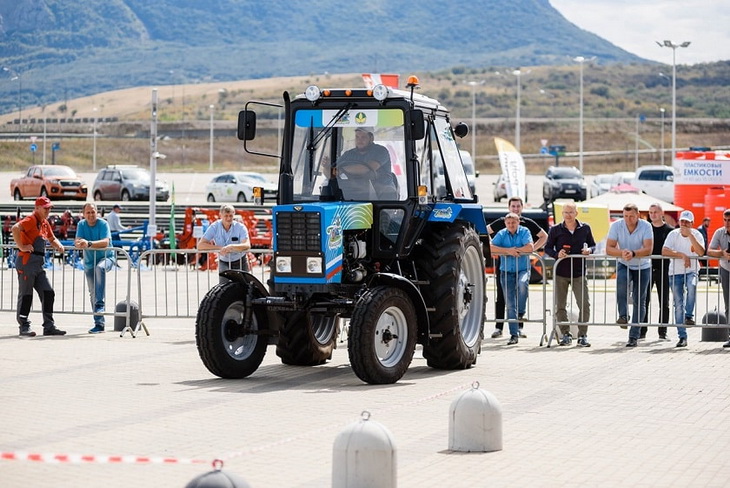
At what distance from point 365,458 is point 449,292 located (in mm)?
6189

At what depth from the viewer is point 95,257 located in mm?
18297

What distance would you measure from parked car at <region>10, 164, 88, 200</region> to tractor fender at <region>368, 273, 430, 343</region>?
42.3 m

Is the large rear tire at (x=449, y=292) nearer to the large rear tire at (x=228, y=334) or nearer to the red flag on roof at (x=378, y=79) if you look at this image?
the large rear tire at (x=228, y=334)

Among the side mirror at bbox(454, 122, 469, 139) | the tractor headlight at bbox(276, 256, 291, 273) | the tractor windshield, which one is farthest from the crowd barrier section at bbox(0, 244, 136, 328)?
the side mirror at bbox(454, 122, 469, 139)

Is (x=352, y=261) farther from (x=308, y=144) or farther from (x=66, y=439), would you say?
(x=66, y=439)

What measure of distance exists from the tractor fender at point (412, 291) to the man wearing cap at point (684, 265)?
471cm

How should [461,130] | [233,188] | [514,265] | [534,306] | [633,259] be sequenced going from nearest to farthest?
[461,130] → [633,259] → [514,265] → [534,306] → [233,188]

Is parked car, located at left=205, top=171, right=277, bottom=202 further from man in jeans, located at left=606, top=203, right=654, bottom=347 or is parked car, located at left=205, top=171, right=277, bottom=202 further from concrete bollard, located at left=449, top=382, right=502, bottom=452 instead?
concrete bollard, located at left=449, top=382, right=502, bottom=452

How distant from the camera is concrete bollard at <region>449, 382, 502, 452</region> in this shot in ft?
31.2

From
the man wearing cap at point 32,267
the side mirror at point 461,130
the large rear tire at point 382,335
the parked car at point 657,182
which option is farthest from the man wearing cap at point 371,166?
the parked car at point 657,182

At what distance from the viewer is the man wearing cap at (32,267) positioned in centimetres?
1769

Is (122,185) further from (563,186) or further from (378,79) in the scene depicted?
(378,79)

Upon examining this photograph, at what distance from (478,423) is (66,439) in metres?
2.97

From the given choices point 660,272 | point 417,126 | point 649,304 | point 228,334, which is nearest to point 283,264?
point 228,334
